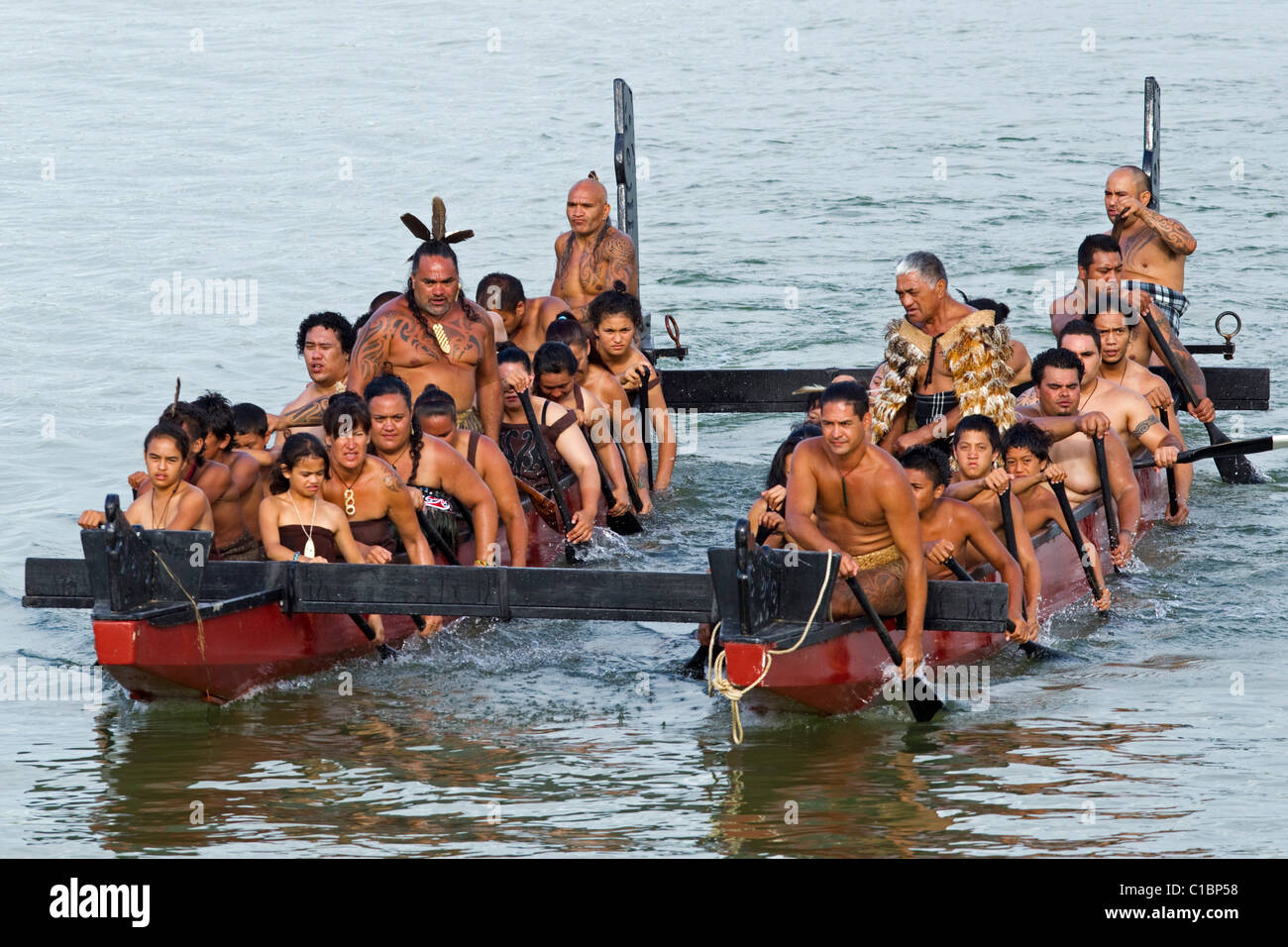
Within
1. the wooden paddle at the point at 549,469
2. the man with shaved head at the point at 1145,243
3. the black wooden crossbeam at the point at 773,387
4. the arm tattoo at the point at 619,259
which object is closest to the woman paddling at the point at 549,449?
the wooden paddle at the point at 549,469

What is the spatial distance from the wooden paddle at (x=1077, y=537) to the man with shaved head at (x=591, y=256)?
15.3 feet

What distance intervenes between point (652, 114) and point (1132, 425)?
58.9ft

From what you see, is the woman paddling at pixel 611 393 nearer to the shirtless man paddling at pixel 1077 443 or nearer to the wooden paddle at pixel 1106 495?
the shirtless man paddling at pixel 1077 443

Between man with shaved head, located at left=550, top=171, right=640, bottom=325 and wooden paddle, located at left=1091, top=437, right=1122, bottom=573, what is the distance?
434 cm

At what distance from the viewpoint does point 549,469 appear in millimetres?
10680

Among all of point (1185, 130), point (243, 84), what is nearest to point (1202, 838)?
point (1185, 130)

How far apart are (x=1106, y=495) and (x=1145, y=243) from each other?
3296 mm

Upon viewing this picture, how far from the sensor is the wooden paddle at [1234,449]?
30.9ft

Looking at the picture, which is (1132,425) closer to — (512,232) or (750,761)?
(750,761)

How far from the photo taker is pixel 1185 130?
26125 mm

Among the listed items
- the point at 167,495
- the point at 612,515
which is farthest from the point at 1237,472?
the point at 167,495

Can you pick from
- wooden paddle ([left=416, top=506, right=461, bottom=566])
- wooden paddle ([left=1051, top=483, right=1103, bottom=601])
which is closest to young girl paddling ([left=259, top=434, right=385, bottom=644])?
wooden paddle ([left=416, top=506, right=461, bottom=566])

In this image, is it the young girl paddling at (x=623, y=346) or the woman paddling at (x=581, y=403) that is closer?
the woman paddling at (x=581, y=403)

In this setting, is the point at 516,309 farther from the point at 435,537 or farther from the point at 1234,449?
the point at 1234,449
